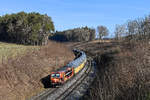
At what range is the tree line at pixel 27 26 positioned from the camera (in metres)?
58.2

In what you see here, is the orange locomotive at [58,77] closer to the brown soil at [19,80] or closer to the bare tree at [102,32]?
the brown soil at [19,80]

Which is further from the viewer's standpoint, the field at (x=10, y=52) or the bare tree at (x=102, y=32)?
the bare tree at (x=102, y=32)

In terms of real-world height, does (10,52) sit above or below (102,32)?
below

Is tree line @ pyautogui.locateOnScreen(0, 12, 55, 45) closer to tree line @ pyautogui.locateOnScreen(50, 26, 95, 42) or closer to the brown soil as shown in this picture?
the brown soil

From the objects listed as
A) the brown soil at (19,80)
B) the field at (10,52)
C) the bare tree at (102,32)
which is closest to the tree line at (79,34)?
the bare tree at (102,32)

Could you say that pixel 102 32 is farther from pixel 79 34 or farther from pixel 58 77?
pixel 58 77

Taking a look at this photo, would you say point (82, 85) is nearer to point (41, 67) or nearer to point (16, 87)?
point (41, 67)

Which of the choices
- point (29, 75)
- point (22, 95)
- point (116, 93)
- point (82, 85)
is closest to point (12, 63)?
point (29, 75)

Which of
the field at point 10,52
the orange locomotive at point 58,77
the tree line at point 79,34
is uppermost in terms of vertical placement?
the tree line at point 79,34

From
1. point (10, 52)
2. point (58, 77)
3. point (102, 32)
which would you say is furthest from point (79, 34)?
point (58, 77)

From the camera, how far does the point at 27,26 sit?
57.9 m

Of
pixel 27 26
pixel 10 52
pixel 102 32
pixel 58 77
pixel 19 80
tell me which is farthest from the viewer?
pixel 102 32

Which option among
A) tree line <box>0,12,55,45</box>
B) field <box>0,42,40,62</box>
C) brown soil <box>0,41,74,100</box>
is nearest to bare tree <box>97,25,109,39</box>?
tree line <box>0,12,55,45</box>

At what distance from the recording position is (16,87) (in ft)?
66.3
